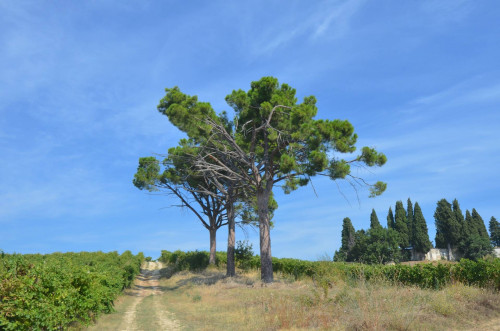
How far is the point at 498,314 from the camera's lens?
1079 cm

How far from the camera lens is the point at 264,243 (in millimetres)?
20312

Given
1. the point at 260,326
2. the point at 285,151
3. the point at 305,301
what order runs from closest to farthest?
the point at 260,326
the point at 305,301
the point at 285,151

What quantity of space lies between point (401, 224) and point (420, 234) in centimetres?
462

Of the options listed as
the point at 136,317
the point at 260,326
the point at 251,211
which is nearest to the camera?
the point at 260,326

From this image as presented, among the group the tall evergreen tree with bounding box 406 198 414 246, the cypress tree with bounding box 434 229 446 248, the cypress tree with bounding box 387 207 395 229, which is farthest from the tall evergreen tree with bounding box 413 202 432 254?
the cypress tree with bounding box 387 207 395 229

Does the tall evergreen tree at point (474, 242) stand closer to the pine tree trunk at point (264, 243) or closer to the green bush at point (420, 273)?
the green bush at point (420, 273)

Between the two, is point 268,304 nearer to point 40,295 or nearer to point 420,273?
point 40,295

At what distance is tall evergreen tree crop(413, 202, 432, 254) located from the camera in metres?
60.2

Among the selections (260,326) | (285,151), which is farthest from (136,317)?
(285,151)

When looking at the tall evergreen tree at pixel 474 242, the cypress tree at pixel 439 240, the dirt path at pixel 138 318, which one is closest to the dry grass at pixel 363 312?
the dirt path at pixel 138 318

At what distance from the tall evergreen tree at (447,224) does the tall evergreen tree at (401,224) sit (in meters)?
5.84

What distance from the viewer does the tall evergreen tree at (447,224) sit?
2416 inches

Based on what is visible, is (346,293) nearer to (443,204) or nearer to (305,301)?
(305,301)

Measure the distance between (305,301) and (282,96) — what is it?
13.4m
